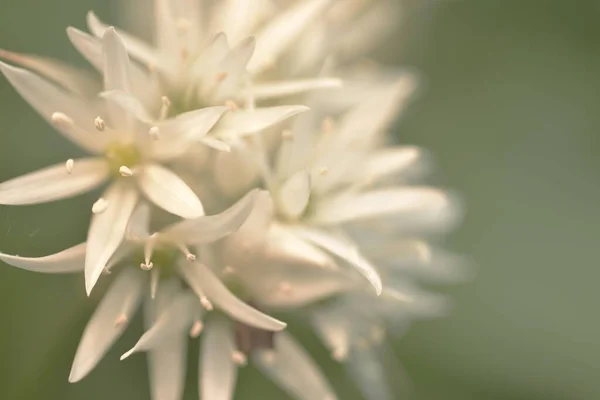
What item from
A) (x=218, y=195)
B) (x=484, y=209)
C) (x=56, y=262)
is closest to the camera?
(x=56, y=262)

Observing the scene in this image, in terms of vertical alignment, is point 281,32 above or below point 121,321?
above

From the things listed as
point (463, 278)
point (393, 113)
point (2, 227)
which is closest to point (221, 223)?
point (2, 227)

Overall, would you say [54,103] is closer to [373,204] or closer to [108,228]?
[108,228]

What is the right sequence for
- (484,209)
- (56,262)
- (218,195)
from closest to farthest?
(56,262)
(218,195)
(484,209)

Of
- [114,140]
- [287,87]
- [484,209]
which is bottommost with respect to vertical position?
[114,140]

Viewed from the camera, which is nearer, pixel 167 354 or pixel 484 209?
pixel 167 354

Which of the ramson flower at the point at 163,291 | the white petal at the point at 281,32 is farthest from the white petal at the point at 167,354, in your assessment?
the white petal at the point at 281,32

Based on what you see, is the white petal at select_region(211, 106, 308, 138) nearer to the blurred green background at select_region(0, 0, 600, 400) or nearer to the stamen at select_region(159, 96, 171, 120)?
the stamen at select_region(159, 96, 171, 120)

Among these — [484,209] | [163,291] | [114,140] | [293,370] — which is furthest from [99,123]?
[484,209]
